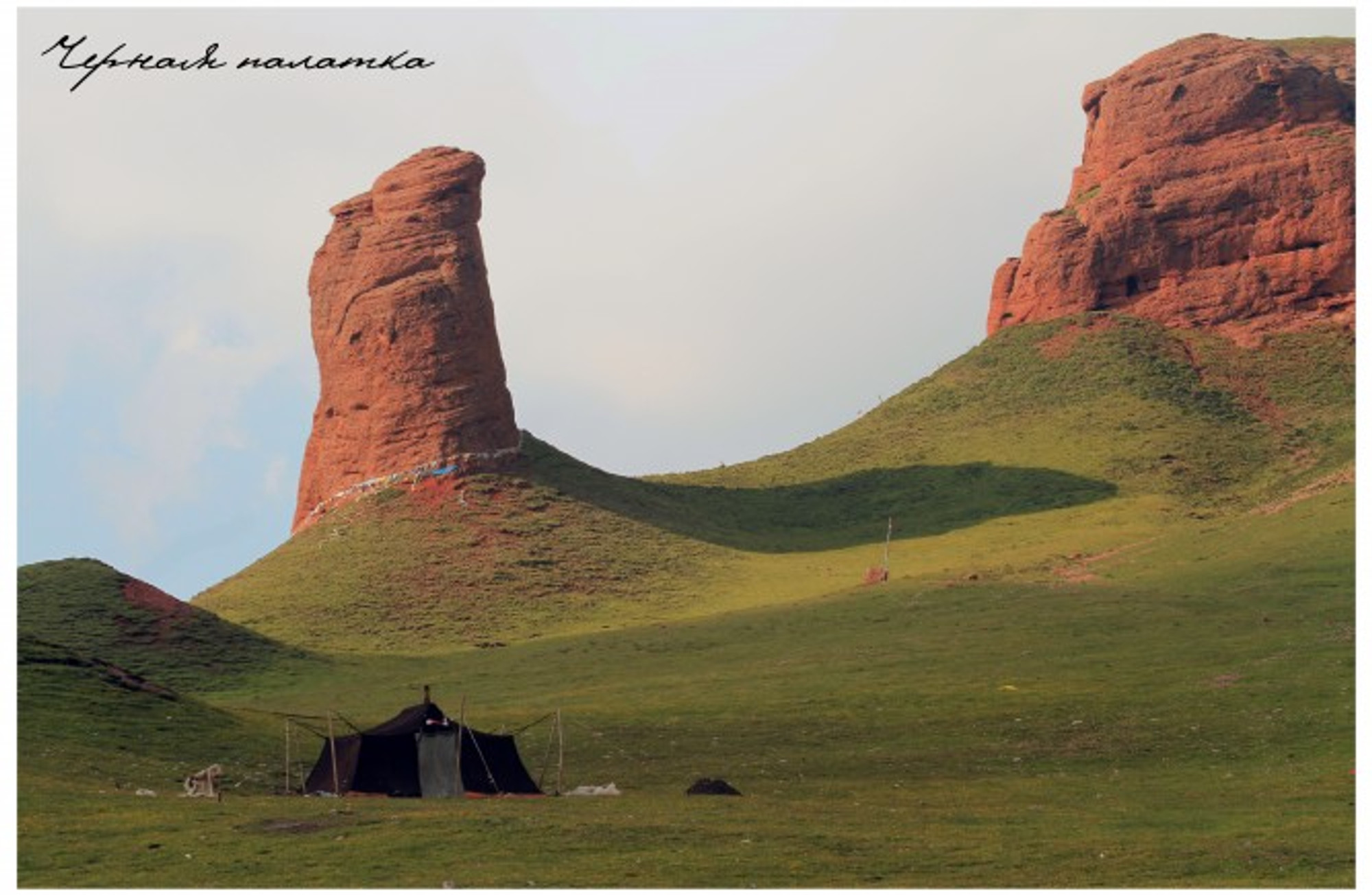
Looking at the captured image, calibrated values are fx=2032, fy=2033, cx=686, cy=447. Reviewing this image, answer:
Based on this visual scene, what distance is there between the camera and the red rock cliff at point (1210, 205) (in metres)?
129

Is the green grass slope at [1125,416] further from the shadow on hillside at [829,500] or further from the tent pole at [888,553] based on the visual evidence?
the tent pole at [888,553]

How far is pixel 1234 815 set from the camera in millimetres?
39188

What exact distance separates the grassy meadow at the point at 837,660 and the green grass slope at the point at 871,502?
12.4 inches

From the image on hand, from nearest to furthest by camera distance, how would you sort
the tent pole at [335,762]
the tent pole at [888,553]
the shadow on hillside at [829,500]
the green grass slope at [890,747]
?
the green grass slope at [890,747], the tent pole at [335,762], the tent pole at [888,553], the shadow on hillside at [829,500]

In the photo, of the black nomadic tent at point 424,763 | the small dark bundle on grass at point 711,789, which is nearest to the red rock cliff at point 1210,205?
the small dark bundle on grass at point 711,789

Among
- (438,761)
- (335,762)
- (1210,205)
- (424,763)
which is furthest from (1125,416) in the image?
(335,762)

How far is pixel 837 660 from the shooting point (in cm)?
6969

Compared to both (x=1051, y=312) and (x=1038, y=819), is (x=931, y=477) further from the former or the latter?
(x=1038, y=819)

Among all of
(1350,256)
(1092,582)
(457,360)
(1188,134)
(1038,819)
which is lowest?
(1038,819)

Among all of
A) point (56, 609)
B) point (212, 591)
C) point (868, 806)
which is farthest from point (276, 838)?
point (212, 591)

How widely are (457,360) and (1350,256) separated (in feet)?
187

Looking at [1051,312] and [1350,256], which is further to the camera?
[1051,312]

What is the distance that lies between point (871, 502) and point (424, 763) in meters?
76.4

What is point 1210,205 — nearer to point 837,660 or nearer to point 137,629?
point 837,660
